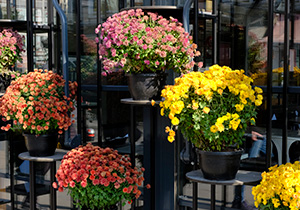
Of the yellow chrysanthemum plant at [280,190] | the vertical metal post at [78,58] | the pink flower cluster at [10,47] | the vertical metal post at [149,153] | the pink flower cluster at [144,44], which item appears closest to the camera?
the yellow chrysanthemum plant at [280,190]

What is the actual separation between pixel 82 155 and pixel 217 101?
39.5 inches

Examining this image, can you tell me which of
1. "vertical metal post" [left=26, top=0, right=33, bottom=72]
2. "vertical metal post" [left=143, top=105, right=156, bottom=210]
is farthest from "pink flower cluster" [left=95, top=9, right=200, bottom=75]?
"vertical metal post" [left=26, top=0, right=33, bottom=72]

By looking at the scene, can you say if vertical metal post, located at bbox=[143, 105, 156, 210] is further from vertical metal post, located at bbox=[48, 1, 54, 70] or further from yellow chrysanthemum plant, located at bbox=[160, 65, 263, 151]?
vertical metal post, located at bbox=[48, 1, 54, 70]

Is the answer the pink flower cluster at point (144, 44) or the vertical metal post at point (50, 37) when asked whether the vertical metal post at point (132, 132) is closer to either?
the pink flower cluster at point (144, 44)

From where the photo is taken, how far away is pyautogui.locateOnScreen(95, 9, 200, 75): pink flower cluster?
2.80m

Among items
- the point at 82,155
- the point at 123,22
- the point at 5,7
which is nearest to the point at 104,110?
the point at 82,155

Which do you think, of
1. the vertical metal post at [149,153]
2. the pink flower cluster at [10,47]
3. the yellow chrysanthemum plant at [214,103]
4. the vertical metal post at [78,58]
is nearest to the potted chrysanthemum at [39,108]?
the vertical metal post at [78,58]

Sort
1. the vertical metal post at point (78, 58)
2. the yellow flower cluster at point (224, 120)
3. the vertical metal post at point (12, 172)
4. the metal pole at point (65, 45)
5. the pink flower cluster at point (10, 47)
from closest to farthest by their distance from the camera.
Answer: the yellow flower cluster at point (224, 120) → the metal pole at point (65, 45) → the vertical metal post at point (78, 58) → the pink flower cluster at point (10, 47) → the vertical metal post at point (12, 172)

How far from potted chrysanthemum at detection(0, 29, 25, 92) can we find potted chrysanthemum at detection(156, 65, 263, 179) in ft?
6.41

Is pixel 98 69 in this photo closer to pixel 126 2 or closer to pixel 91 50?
pixel 91 50

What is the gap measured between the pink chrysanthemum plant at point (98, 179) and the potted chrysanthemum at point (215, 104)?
63 cm

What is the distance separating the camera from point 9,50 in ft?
13.3

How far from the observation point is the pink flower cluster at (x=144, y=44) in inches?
110

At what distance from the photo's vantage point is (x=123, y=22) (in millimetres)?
2842
